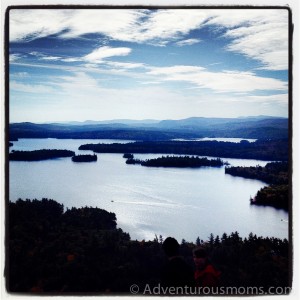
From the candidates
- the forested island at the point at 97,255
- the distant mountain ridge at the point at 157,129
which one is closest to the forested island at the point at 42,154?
the distant mountain ridge at the point at 157,129

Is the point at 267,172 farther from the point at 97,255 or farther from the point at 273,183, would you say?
the point at 97,255

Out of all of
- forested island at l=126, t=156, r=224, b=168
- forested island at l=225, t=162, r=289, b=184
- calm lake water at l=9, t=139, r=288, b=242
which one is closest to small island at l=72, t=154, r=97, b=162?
calm lake water at l=9, t=139, r=288, b=242

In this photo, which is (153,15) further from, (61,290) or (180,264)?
(61,290)

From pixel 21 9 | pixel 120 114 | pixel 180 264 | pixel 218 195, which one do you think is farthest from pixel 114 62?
pixel 180 264

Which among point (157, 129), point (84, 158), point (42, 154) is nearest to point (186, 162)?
point (157, 129)

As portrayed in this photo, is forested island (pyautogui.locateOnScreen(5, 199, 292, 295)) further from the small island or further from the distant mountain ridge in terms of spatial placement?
the distant mountain ridge

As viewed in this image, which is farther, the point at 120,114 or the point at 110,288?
the point at 120,114

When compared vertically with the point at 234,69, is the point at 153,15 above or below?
above
